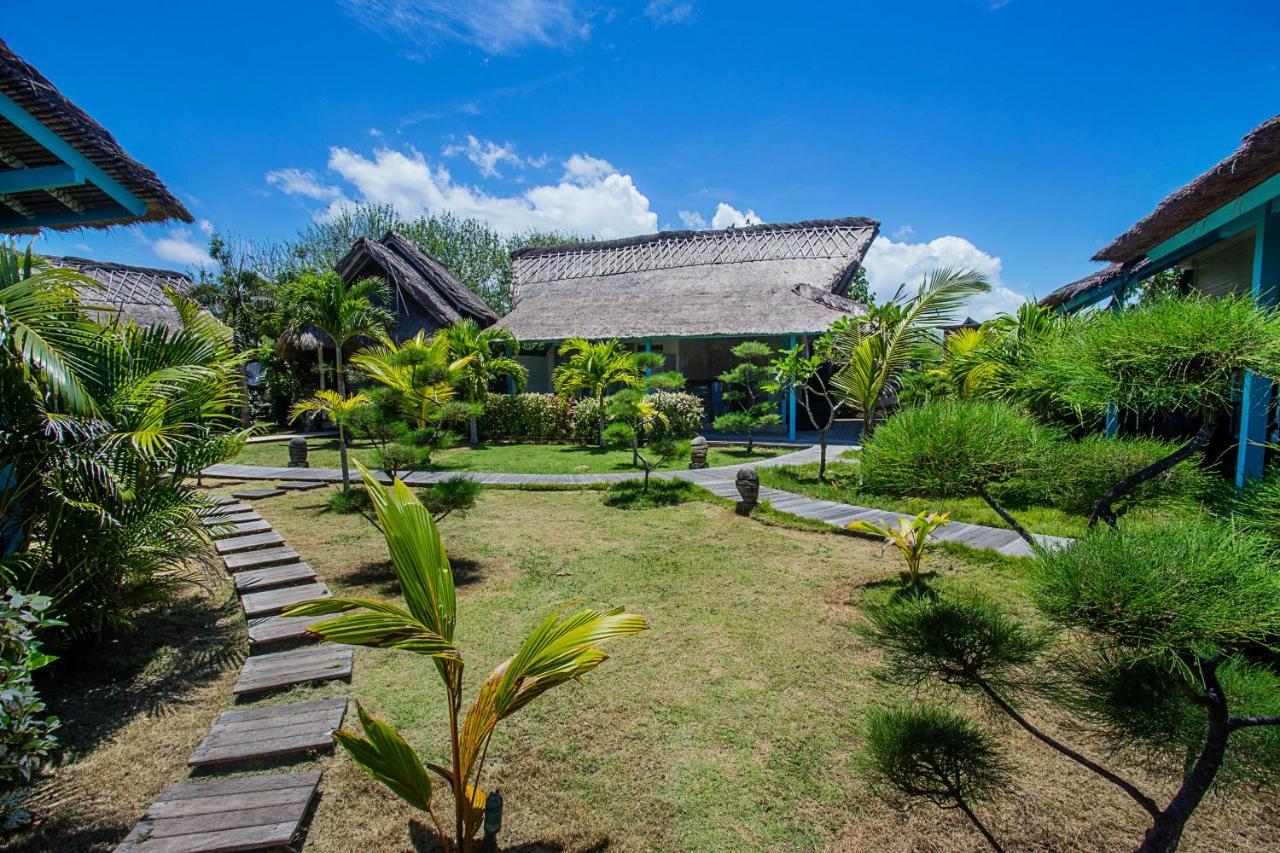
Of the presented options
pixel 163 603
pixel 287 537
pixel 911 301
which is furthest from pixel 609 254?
pixel 163 603

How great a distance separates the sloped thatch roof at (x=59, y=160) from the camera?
10.7 feet

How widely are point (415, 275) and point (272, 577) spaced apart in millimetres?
16137

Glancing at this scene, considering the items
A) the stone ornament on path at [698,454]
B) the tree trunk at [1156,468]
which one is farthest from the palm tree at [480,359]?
the tree trunk at [1156,468]

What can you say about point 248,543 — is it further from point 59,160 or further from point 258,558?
point 59,160

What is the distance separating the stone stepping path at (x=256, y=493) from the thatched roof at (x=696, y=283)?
8.84 m

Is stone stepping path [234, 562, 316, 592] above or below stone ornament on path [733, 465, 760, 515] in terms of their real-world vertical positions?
below

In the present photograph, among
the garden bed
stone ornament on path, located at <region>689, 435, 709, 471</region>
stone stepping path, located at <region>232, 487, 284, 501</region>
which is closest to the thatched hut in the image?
stone ornament on path, located at <region>689, 435, 709, 471</region>

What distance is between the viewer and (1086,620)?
4.53 ft

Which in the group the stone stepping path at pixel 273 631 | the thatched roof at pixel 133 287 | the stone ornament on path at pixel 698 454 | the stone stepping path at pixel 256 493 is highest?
the thatched roof at pixel 133 287

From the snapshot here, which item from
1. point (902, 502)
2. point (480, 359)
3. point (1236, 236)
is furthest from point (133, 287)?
point (1236, 236)

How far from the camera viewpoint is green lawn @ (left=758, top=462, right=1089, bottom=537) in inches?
251

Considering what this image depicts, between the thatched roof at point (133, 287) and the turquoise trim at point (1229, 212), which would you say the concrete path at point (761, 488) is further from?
the thatched roof at point (133, 287)

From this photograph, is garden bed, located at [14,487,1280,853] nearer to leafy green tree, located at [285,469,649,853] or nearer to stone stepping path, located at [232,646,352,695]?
stone stepping path, located at [232,646,352,695]

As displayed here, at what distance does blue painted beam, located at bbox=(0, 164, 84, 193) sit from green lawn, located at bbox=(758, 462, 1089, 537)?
6.19m
